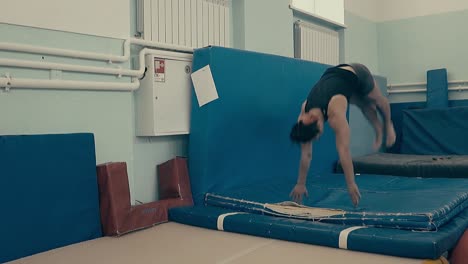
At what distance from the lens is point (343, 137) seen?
2.97 metres

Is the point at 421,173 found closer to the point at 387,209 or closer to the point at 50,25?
the point at 387,209

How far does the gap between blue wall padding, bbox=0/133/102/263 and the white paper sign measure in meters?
0.94

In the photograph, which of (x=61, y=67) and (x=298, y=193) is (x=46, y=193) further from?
(x=298, y=193)

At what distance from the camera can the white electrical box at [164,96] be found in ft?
10.1

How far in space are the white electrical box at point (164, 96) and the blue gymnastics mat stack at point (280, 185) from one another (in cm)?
9

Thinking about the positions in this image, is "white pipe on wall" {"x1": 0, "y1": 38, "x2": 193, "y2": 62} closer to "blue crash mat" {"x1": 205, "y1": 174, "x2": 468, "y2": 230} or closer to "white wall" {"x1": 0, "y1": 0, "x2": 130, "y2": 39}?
"white wall" {"x1": 0, "y1": 0, "x2": 130, "y2": 39}

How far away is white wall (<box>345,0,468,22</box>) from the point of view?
6.16 meters

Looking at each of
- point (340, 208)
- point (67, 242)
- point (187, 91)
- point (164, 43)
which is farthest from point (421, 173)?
point (67, 242)

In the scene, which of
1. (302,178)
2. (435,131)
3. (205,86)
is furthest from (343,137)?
(435,131)

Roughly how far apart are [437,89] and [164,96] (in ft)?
14.2

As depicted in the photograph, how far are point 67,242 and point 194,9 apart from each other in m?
1.99

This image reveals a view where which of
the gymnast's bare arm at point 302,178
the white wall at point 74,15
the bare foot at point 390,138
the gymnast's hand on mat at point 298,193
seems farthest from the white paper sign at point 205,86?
the bare foot at point 390,138

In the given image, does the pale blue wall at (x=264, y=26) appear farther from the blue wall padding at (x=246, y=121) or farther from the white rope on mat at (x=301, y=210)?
the white rope on mat at (x=301, y=210)

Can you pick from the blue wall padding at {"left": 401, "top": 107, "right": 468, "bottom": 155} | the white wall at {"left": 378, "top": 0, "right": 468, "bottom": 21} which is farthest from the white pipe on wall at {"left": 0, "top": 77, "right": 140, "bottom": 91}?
the white wall at {"left": 378, "top": 0, "right": 468, "bottom": 21}
